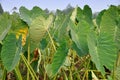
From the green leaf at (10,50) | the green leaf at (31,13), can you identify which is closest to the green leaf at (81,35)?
the green leaf at (10,50)

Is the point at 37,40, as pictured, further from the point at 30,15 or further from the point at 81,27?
the point at 30,15

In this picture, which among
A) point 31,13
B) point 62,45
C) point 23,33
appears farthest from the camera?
point 31,13

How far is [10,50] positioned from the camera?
0.74m

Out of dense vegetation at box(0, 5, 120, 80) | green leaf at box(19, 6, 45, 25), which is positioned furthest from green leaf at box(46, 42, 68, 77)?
green leaf at box(19, 6, 45, 25)

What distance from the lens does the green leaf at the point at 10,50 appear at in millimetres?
713

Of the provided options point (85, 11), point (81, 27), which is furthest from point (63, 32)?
point (85, 11)

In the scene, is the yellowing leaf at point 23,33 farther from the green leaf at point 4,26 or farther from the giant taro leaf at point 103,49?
the giant taro leaf at point 103,49

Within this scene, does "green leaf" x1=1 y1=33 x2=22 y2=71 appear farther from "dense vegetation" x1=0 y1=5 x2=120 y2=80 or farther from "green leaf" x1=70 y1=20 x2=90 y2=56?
"green leaf" x1=70 y1=20 x2=90 y2=56

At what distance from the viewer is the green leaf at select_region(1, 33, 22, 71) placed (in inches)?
28.1

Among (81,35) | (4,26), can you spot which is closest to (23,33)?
(4,26)

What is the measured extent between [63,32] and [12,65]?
0.14 m

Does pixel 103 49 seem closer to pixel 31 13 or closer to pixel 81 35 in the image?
pixel 81 35

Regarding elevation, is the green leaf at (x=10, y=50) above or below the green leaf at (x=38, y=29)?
Answer: below

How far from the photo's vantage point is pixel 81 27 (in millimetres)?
714
